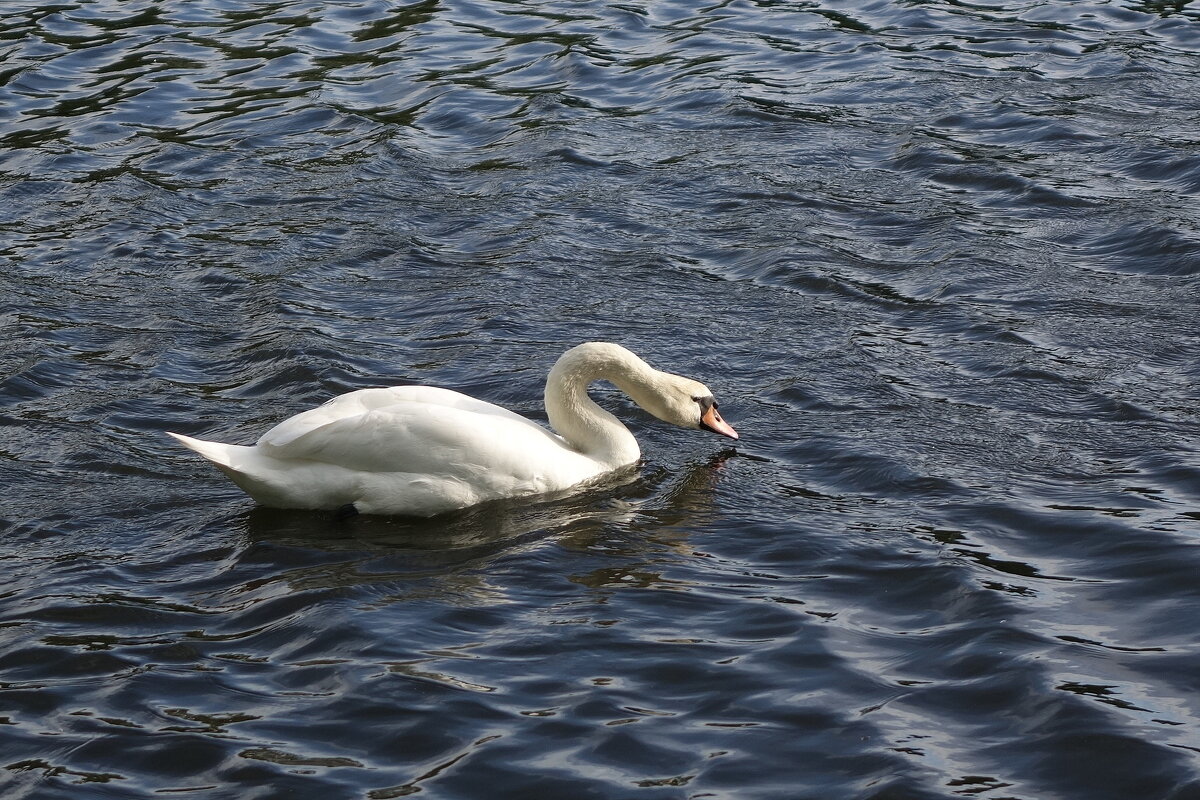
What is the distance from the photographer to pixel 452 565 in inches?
265

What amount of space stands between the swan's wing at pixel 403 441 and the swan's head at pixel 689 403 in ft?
3.36

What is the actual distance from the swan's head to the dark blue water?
0.18 meters

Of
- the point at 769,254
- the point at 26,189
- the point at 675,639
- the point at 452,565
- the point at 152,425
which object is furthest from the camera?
the point at 26,189

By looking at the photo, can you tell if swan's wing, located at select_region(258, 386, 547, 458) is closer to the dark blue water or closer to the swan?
the swan

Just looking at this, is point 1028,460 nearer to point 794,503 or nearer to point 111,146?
point 794,503

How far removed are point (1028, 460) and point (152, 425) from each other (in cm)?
448

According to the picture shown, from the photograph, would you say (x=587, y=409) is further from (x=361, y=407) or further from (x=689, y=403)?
(x=361, y=407)

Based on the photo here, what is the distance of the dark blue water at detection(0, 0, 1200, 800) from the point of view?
536 cm

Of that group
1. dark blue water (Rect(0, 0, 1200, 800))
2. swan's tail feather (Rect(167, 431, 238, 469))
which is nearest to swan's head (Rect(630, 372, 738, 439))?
dark blue water (Rect(0, 0, 1200, 800))

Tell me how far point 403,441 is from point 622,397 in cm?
209

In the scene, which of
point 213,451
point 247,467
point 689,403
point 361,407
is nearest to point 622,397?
point 689,403

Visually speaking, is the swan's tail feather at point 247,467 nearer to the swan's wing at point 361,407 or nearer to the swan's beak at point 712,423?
the swan's wing at point 361,407

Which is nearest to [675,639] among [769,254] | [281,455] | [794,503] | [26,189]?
[794,503]

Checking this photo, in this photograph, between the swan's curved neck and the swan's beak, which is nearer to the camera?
the swan's curved neck
